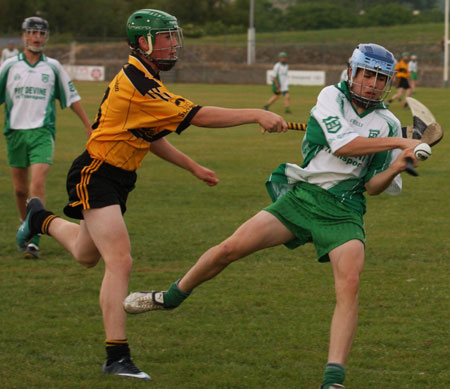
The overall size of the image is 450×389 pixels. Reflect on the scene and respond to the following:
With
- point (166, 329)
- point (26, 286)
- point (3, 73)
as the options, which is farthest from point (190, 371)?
point (3, 73)

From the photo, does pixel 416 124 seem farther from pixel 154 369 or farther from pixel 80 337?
pixel 80 337

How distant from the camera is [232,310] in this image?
6.54 meters

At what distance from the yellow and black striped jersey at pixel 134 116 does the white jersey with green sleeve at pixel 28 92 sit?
377 cm

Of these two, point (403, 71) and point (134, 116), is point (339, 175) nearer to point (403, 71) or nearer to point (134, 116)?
point (134, 116)

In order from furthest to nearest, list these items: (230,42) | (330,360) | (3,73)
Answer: (230,42), (3,73), (330,360)

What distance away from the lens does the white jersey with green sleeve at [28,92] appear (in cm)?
886

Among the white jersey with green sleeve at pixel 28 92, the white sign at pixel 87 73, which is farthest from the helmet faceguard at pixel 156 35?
the white sign at pixel 87 73

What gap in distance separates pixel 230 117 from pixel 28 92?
4.53 metres

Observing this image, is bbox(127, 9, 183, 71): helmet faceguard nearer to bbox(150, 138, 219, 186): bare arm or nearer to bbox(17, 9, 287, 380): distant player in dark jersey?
bbox(17, 9, 287, 380): distant player in dark jersey

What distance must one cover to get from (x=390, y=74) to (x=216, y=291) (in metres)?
2.84

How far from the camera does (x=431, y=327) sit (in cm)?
609

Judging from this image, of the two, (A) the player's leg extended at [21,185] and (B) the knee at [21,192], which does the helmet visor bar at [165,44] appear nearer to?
(A) the player's leg extended at [21,185]

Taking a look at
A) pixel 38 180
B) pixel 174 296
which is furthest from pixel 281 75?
pixel 174 296

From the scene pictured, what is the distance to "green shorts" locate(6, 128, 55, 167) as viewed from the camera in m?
8.72
